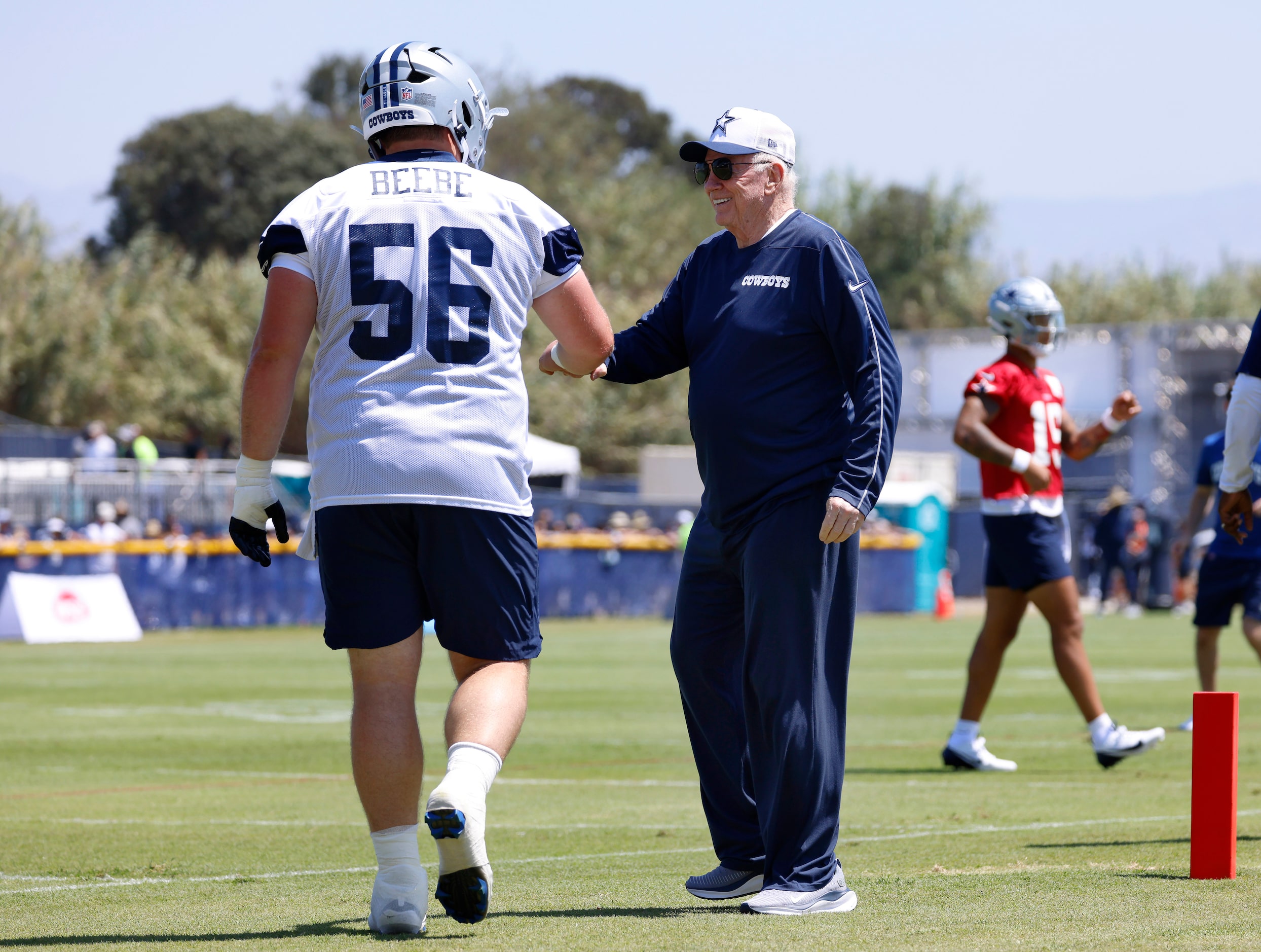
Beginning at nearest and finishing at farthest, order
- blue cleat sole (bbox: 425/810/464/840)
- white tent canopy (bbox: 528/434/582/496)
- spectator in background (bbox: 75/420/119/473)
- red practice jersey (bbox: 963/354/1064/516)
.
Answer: blue cleat sole (bbox: 425/810/464/840)
red practice jersey (bbox: 963/354/1064/516)
spectator in background (bbox: 75/420/119/473)
white tent canopy (bbox: 528/434/582/496)

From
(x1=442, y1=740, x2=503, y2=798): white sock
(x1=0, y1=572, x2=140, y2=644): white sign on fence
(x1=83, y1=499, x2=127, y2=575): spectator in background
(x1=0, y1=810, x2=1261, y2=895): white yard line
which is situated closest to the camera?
(x1=442, y1=740, x2=503, y2=798): white sock

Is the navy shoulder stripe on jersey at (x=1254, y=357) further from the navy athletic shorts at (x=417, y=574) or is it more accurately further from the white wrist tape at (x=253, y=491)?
the white wrist tape at (x=253, y=491)

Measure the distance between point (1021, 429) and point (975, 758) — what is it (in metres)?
1.71

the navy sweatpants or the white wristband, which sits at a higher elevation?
the white wristband

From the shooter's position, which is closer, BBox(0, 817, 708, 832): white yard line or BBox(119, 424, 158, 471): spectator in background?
BBox(0, 817, 708, 832): white yard line

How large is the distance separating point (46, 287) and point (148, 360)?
3.78m

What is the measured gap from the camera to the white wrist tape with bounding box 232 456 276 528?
4.90 metres

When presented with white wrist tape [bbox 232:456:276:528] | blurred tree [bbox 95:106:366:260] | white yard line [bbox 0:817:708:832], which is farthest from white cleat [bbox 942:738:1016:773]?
blurred tree [bbox 95:106:366:260]

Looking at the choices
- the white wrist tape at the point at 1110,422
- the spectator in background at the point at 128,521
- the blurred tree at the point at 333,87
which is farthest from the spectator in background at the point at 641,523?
the blurred tree at the point at 333,87

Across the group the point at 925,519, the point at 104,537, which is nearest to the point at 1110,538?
the point at 925,519

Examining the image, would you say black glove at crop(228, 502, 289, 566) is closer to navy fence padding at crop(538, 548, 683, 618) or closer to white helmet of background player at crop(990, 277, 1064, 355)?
white helmet of background player at crop(990, 277, 1064, 355)

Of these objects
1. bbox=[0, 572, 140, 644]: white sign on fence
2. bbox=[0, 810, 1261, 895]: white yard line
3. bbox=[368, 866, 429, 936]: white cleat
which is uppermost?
bbox=[368, 866, 429, 936]: white cleat

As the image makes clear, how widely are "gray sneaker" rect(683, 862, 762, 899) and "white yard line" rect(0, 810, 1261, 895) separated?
0.98 m

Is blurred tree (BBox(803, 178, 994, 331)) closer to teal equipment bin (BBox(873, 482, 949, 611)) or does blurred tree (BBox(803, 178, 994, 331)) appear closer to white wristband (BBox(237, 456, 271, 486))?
teal equipment bin (BBox(873, 482, 949, 611))
